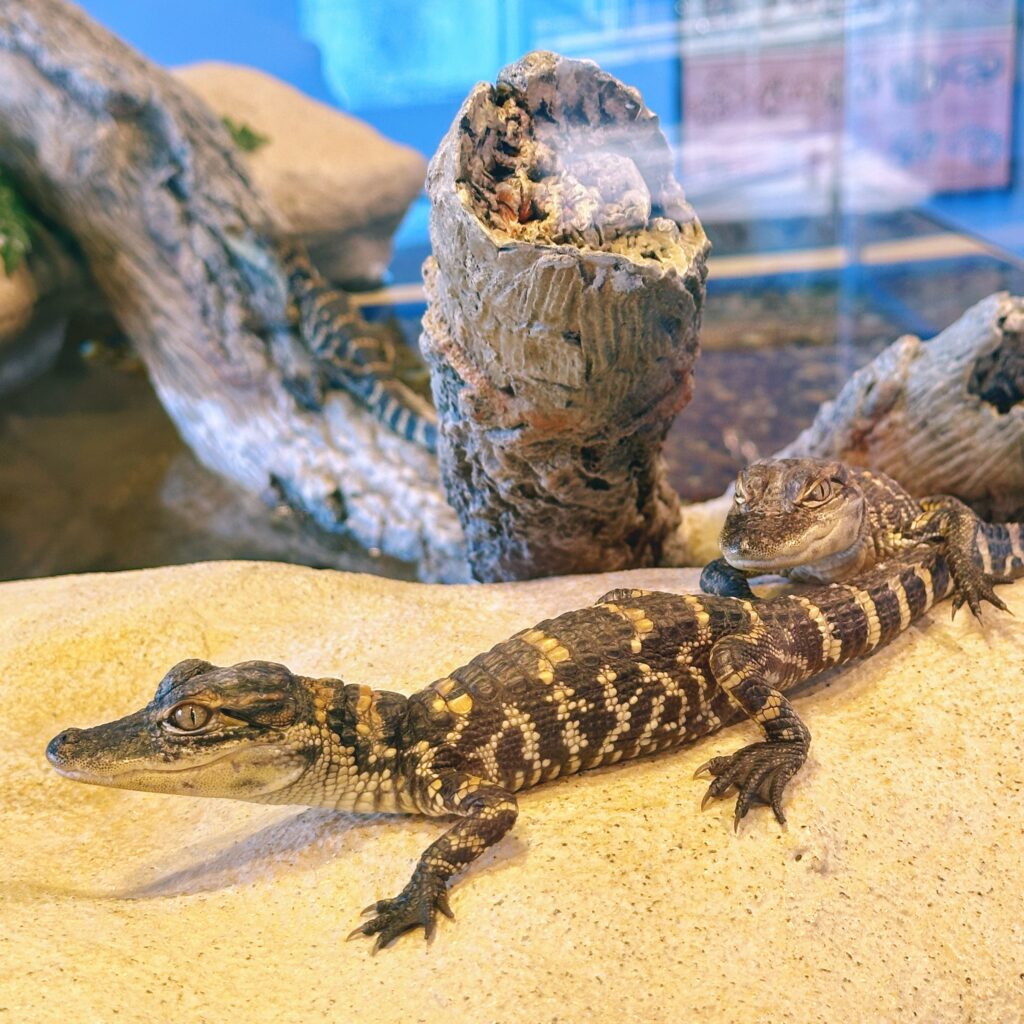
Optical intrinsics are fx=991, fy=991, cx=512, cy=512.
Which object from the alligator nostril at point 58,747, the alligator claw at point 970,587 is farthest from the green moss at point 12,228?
the alligator claw at point 970,587

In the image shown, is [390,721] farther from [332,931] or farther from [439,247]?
[439,247]

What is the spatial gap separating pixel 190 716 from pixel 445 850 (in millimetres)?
600

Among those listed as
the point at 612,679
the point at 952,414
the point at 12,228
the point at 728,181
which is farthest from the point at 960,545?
the point at 12,228

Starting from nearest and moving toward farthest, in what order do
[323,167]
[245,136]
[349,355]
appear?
[349,355], [245,136], [323,167]

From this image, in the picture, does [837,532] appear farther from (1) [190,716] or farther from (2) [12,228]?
(2) [12,228]

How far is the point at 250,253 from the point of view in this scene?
5207 millimetres

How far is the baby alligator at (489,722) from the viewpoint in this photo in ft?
6.83

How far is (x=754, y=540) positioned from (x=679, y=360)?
586 mm

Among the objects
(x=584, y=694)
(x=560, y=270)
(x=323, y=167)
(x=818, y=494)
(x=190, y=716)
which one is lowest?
(x=584, y=694)

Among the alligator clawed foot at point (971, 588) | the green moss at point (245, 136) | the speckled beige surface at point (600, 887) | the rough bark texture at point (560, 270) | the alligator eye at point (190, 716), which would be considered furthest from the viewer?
the green moss at point (245, 136)

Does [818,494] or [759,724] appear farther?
[818,494]

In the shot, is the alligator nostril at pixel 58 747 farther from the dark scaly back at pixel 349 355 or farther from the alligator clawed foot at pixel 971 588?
the dark scaly back at pixel 349 355

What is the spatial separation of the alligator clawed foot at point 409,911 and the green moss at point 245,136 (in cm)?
665

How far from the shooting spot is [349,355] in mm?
5332
